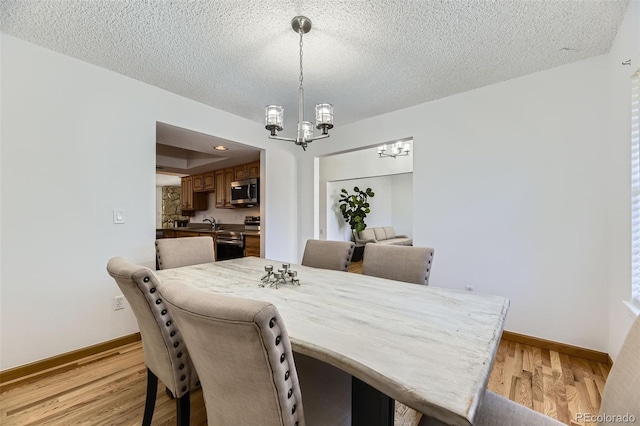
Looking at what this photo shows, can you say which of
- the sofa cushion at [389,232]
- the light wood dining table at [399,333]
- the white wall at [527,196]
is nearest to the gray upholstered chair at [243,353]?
the light wood dining table at [399,333]

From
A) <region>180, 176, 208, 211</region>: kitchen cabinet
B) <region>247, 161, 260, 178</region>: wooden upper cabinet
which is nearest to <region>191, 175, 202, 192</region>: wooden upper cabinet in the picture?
<region>180, 176, 208, 211</region>: kitchen cabinet

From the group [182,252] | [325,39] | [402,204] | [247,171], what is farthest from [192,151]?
[402,204]

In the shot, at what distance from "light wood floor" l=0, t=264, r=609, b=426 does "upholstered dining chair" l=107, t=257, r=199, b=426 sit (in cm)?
50

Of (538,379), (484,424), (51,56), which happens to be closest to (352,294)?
(484,424)

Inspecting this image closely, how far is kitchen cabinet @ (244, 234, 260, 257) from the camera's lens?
416 cm

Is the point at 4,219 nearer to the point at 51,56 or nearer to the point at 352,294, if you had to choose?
the point at 51,56

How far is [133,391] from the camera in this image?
1.75 metres

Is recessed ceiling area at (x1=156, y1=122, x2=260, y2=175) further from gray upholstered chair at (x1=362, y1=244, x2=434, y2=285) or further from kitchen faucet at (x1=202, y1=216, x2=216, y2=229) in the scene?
gray upholstered chair at (x1=362, y1=244, x2=434, y2=285)

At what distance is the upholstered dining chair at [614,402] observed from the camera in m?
0.66

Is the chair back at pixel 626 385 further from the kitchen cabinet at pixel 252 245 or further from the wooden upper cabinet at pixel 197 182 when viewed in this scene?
the wooden upper cabinet at pixel 197 182

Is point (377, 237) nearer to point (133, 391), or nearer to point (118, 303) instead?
point (118, 303)

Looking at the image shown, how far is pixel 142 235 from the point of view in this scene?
2543mm

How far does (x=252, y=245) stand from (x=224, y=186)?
1749 millimetres

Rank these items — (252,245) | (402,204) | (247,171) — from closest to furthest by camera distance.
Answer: (252,245) → (247,171) → (402,204)
